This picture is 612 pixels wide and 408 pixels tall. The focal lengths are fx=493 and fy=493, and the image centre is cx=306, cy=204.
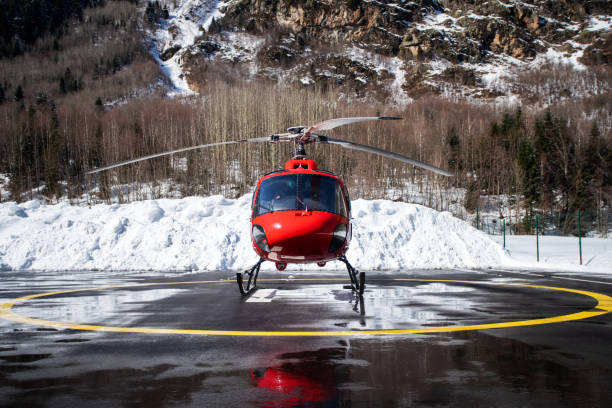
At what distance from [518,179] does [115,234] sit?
1638 inches

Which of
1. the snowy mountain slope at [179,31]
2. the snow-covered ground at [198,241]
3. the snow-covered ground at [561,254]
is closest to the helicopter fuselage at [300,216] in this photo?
the snow-covered ground at [198,241]

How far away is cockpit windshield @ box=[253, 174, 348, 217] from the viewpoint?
807 centimetres

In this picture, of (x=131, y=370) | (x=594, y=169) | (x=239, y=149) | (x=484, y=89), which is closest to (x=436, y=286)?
(x=131, y=370)

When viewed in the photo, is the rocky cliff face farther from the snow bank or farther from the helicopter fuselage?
the helicopter fuselage

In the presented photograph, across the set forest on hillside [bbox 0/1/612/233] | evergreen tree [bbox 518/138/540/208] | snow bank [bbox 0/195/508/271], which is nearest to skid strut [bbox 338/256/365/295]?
snow bank [bbox 0/195/508/271]

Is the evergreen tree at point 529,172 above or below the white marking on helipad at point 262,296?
above

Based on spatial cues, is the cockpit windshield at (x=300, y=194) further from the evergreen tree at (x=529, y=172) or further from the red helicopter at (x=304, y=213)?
the evergreen tree at (x=529, y=172)

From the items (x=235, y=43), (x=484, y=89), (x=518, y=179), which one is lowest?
(x=518, y=179)

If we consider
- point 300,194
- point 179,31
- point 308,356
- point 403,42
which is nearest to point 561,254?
point 300,194

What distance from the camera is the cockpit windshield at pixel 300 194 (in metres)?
8.07

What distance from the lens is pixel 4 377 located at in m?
3.98

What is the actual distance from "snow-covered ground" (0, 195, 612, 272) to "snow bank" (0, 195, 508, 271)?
34 millimetres

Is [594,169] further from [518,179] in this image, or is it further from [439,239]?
[439,239]

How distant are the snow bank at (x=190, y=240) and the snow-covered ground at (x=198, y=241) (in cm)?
3
